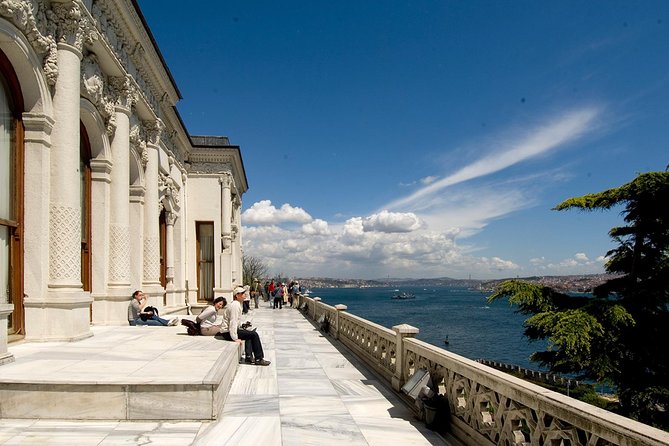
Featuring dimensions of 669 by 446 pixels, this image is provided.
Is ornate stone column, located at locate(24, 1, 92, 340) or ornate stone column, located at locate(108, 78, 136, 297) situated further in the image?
ornate stone column, located at locate(108, 78, 136, 297)

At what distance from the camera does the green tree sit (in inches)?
547

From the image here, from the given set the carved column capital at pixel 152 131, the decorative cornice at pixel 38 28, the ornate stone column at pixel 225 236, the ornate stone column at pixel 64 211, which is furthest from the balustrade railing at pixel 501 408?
the ornate stone column at pixel 225 236

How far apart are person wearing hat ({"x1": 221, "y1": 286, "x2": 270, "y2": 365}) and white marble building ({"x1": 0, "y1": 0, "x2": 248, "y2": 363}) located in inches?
111

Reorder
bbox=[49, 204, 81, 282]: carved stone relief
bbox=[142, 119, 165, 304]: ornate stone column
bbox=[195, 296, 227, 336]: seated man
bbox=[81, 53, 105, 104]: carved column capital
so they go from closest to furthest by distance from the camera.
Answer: bbox=[49, 204, 81, 282]: carved stone relief → bbox=[195, 296, 227, 336]: seated man → bbox=[81, 53, 105, 104]: carved column capital → bbox=[142, 119, 165, 304]: ornate stone column

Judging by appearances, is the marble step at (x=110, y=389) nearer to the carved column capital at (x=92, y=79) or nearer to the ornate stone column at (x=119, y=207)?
the ornate stone column at (x=119, y=207)

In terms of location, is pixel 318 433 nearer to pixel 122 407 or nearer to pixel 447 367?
pixel 447 367

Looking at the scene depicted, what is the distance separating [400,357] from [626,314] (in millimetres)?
9073

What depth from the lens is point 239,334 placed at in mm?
10461

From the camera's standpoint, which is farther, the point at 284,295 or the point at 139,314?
the point at 284,295

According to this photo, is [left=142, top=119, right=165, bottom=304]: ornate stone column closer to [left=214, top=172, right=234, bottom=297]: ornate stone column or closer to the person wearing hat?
the person wearing hat

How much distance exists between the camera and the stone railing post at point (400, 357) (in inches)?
332

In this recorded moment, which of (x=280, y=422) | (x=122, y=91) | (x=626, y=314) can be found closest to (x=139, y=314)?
(x=122, y=91)

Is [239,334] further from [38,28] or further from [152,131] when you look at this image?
[152,131]

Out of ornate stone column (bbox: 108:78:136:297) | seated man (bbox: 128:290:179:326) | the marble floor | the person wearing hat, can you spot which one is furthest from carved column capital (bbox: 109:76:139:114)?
the marble floor
